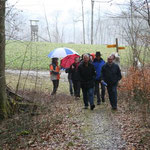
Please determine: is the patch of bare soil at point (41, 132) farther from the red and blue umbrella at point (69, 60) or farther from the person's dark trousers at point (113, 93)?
the red and blue umbrella at point (69, 60)

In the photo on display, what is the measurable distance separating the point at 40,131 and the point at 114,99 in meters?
2.77

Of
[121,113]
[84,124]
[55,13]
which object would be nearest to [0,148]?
[84,124]

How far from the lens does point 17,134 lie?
236 inches

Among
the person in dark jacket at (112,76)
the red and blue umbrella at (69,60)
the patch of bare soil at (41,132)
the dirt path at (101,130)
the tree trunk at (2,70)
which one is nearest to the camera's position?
the dirt path at (101,130)

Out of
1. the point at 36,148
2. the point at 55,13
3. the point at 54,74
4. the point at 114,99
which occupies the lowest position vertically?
the point at 36,148

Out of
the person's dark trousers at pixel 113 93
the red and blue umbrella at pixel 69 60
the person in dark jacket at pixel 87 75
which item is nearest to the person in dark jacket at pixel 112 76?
the person's dark trousers at pixel 113 93

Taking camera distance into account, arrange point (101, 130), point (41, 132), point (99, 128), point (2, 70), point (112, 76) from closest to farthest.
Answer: point (101, 130), point (99, 128), point (41, 132), point (2, 70), point (112, 76)

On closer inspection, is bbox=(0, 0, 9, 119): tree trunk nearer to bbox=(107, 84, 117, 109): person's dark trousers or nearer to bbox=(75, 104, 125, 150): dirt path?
bbox=(75, 104, 125, 150): dirt path

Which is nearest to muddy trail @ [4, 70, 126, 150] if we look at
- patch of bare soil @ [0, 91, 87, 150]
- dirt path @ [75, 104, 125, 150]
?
dirt path @ [75, 104, 125, 150]

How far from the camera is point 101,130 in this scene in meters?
5.85

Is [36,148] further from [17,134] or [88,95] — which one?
[88,95]

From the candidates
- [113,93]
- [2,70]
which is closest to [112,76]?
[113,93]

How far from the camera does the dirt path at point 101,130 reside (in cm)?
499

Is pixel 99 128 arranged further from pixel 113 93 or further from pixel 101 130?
pixel 113 93
